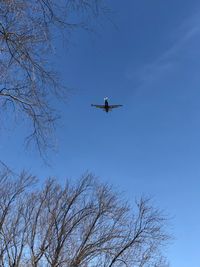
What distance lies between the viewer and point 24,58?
627 centimetres

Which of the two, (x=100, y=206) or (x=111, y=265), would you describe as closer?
(x=111, y=265)

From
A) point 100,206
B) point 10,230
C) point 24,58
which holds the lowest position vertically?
point 24,58

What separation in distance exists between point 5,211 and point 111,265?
6.50 metres

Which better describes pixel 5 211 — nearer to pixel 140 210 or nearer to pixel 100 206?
pixel 100 206

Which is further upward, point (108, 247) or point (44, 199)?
point (44, 199)

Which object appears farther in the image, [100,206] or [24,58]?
[100,206]

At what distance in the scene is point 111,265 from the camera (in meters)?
24.8

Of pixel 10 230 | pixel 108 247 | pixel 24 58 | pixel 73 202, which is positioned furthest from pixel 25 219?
pixel 24 58

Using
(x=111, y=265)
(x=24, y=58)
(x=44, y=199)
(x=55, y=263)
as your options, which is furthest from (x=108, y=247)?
(x=24, y=58)

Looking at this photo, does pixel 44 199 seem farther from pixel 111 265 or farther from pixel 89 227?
pixel 111 265

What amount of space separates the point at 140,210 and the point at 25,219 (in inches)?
249

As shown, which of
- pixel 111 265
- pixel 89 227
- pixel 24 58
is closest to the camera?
pixel 24 58

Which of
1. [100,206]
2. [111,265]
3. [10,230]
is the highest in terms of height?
[100,206]

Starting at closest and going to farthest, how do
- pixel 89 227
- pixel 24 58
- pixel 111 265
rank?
pixel 24 58 < pixel 111 265 < pixel 89 227
